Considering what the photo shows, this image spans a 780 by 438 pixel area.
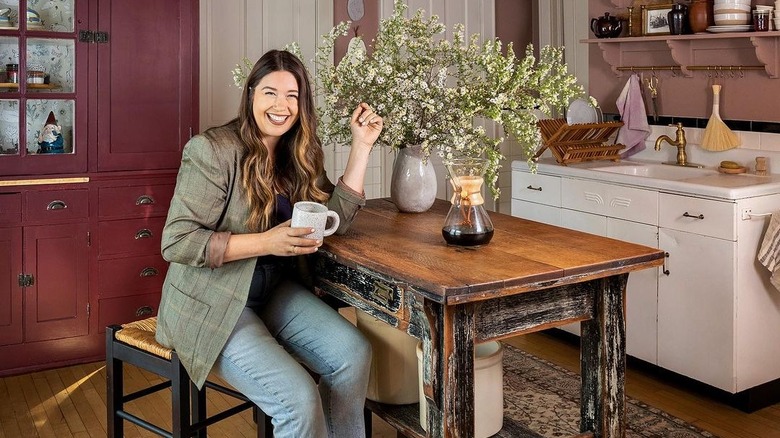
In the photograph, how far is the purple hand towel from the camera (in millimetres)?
4680

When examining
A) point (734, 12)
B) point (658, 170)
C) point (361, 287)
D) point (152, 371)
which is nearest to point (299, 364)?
point (361, 287)

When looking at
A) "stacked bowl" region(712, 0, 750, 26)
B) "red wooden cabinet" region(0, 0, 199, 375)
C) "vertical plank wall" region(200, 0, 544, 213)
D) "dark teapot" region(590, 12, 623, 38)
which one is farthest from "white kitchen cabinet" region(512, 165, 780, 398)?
"red wooden cabinet" region(0, 0, 199, 375)

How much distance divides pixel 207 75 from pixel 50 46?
3.18 feet

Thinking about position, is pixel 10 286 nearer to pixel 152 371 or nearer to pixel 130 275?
pixel 130 275

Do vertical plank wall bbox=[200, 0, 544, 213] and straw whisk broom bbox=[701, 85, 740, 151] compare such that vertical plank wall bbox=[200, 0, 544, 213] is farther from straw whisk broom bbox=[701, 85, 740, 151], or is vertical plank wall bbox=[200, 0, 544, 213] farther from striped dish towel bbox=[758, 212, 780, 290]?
striped dish towel bbox=[758, 212, 780, 290]

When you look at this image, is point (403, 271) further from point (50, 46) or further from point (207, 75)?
point (207, 75)

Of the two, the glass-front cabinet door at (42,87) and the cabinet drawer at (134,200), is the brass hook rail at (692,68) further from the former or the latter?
the glass-front cabinet door at (42,87)

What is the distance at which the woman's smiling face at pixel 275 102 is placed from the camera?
2611 millimetres

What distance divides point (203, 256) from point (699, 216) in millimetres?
2212

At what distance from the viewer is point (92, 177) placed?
4.19m

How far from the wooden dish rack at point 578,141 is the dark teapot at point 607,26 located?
520 millimetres

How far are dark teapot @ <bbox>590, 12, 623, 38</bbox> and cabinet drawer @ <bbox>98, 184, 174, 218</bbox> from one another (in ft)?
8.19

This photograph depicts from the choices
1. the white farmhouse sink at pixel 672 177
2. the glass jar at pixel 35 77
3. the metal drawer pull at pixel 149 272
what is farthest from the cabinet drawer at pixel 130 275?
the white farmhouse sink at pixel 672 177

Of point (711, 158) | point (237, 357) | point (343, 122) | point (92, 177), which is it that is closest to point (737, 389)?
point (711, 158)
